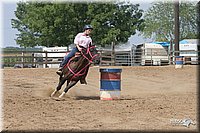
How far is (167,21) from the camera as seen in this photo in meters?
57.2

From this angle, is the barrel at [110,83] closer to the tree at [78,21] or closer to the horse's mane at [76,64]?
the horse's mane at [76,64]

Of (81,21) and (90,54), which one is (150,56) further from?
(90,54)

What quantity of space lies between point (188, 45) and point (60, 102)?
3258 centimetres

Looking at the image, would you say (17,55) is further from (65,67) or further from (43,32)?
(65,67)

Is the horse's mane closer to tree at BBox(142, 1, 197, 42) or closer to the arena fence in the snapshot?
the arena fence

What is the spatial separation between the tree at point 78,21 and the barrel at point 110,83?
2985 cm

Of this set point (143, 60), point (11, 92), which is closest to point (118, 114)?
point (11, 92)

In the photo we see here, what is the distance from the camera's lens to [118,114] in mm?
8008

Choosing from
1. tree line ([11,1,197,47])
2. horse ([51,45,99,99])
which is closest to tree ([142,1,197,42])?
tree line ([11,1,197,47])

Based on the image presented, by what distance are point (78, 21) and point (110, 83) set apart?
1216 inches

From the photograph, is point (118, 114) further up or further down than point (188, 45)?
further down

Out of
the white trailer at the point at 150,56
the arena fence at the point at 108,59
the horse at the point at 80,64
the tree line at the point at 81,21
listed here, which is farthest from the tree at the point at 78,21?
the horse at the point at 80,64

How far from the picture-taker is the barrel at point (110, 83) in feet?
34.3

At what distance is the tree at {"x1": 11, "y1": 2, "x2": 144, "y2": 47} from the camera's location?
40562mm
